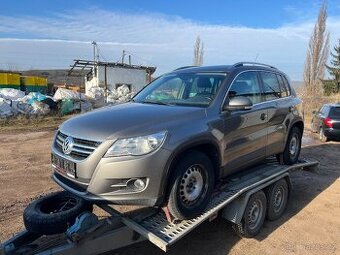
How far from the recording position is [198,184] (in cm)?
429

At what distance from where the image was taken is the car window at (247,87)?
500 cm

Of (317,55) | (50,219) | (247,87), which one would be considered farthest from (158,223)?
(317,55)

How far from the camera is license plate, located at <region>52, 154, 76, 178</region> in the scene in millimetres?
3906

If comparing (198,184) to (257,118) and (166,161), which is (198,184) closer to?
(166,161)

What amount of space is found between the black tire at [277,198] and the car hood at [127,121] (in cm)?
213

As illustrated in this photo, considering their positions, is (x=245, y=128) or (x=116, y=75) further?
(x=116, y=75)

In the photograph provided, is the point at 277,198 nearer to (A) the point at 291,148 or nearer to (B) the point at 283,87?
(A) the point at 291,148

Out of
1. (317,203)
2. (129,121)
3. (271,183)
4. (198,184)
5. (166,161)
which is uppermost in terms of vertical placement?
(129,121)

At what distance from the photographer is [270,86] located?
20.0ft

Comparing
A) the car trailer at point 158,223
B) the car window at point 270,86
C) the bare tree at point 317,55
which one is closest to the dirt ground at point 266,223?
the car trailer at point 158,223

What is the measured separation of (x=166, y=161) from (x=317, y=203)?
422 cm

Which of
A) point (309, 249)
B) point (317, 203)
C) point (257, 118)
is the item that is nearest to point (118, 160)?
point (257, 118)

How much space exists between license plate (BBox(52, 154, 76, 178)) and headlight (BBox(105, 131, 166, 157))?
Result: 1.61ft

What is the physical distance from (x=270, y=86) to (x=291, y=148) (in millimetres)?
1434
